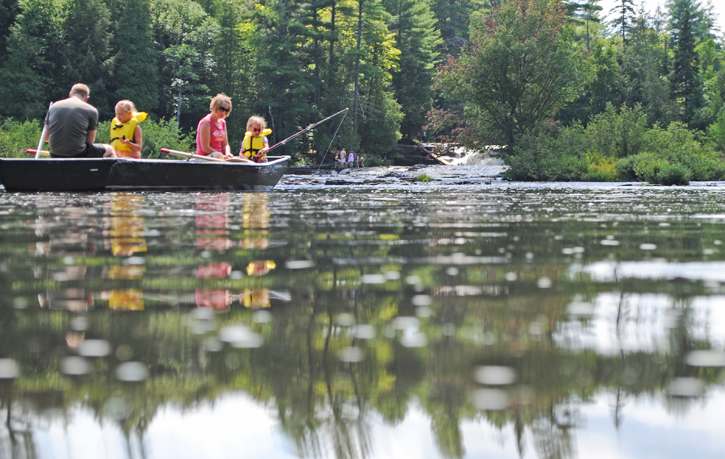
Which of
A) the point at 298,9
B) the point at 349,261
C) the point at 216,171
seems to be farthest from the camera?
the point at 298,9

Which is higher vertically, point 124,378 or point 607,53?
point 607,53

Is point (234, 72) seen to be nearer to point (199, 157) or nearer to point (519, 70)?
point (519, 70)

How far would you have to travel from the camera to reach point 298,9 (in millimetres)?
57750

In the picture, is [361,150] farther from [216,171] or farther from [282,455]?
[282,455]

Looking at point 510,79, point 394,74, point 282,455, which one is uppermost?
point 394,74

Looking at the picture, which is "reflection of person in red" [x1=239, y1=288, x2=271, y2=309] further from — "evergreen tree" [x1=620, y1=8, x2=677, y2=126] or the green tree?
"evergreen tree" [x1=620, y1=8, x2=677, y2=126]

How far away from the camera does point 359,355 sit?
1832 mm

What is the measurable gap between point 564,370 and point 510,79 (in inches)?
1298

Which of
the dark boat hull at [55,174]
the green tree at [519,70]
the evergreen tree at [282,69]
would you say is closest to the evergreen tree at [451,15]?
the evergreen tree at [282,69]

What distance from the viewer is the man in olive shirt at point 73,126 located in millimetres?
12227

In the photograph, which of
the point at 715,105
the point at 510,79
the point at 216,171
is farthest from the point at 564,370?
the point at 715,105

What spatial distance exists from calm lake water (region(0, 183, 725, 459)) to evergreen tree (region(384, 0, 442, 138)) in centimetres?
7070

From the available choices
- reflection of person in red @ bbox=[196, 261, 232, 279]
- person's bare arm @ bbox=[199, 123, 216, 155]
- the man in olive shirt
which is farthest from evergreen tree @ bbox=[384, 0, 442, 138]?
reflection of person in red @ bbox=[196, 261, 232, 279]

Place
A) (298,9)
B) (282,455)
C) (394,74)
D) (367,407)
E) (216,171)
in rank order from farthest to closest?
(394,74)
(298,9)
(216,171)
(367,407)
(282,455)
